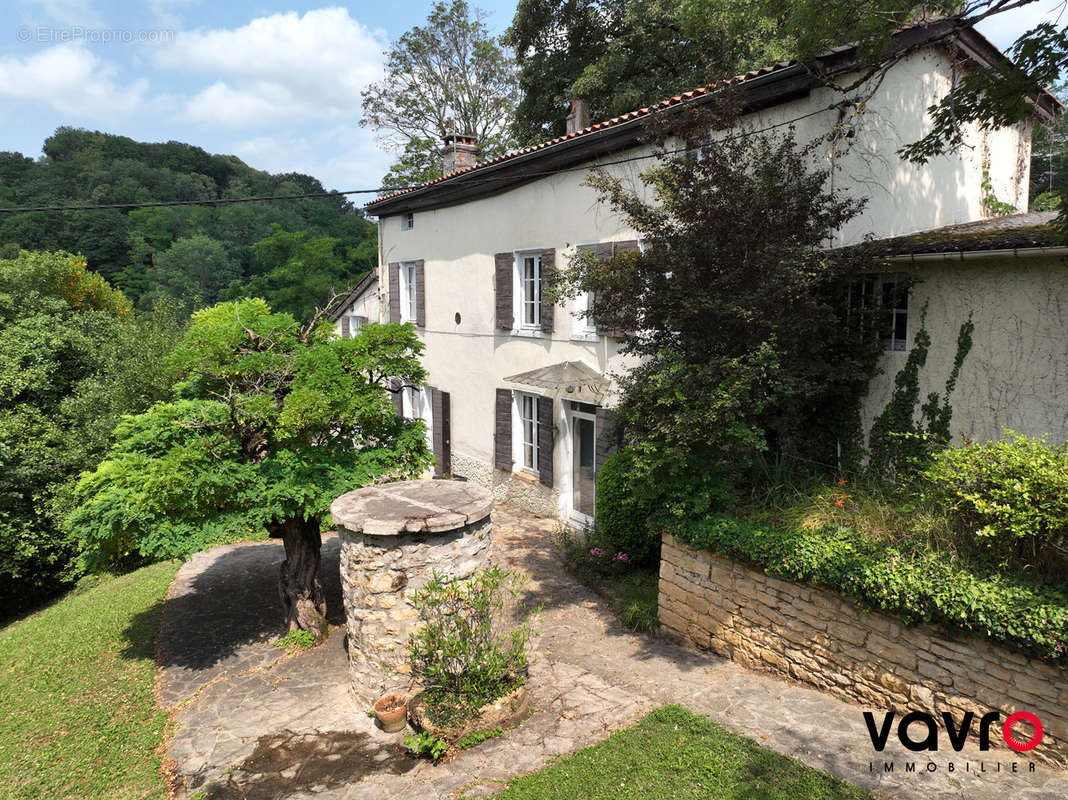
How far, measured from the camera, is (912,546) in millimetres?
5672

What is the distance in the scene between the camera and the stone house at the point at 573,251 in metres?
6.73

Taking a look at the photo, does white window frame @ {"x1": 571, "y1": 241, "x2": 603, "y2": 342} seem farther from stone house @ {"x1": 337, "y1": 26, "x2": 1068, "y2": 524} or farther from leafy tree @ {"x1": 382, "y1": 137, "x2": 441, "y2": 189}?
leafy tree @ {"x1": 382, "y1": 137, "x2": 441, "y2": 189}

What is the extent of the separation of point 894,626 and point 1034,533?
1334 millimetres

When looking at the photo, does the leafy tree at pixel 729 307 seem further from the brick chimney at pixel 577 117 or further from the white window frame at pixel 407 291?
the white window frame at pixel 407 291

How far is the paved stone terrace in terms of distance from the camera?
202 inches

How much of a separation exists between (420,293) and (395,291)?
1524 mm

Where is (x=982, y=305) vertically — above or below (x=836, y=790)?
above

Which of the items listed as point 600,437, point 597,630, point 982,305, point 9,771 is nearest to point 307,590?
point 9,771

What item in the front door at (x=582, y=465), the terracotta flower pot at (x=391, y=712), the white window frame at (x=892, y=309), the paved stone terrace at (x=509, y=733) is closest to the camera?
the paved stone terrace at (x=509, y=733)

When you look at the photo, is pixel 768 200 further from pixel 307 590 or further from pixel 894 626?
pixel 307 590

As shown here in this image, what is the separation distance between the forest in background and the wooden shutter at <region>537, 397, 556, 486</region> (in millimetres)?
21882

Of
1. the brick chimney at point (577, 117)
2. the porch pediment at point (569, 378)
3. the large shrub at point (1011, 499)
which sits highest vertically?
the brick chimney at point (577, 117)

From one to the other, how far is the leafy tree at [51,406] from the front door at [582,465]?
870 centimetres

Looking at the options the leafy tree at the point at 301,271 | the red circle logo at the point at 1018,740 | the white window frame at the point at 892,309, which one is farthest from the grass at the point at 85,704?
the leafy tree at the point at 301,271
